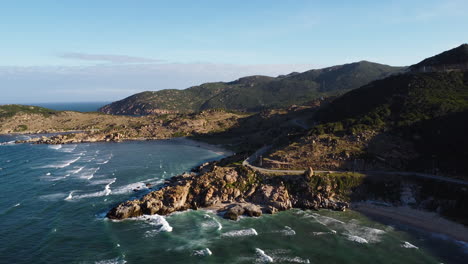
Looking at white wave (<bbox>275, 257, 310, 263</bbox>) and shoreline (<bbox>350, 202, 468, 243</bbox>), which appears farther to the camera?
shoreline (<bbox>350, 202, 468, 243</bbox>)

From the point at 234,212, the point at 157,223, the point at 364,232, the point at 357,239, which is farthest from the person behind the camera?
the point at 234,212

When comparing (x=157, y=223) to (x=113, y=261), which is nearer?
(x=113, y=261)

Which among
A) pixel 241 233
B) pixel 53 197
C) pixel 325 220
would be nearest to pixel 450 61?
pixel 325 220

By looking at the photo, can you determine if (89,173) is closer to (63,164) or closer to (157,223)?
(63,164)

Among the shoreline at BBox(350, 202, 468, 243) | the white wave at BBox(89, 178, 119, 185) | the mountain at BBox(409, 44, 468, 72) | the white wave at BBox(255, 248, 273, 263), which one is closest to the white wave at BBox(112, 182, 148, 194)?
the white wave at BBox(89, 178, 119, 185)

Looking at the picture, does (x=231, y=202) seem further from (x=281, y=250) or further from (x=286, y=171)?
(x=281, y=250)

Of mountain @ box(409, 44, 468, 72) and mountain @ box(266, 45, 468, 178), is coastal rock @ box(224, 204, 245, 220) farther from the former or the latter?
mountain @ box(409, 44, 468, 72)

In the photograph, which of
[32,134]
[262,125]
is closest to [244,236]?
[262,125]
